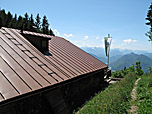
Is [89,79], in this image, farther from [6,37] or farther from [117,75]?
[117,75]

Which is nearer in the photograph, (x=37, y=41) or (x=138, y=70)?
(x=37, y=41)

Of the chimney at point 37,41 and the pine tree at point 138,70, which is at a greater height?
the chimney at point 37,41

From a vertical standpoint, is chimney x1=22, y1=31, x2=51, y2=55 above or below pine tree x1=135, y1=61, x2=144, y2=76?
above

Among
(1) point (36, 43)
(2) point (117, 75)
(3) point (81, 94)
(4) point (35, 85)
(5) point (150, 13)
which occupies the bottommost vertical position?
(2) point (117, 75)

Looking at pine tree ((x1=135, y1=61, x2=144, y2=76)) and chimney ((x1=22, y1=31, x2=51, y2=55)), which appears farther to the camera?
pine tree ((x1=135, y1=61, x2=144, y2=76))

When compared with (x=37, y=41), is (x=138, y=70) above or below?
below

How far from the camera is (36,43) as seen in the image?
10016mm

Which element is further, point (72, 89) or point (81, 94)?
point (81, 94)

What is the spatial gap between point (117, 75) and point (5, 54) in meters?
18.3

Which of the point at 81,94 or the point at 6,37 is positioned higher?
the point at 6,37

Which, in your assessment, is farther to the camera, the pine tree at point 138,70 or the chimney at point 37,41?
the pine tree at point 138,70

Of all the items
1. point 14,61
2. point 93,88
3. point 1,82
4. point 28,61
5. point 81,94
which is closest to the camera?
point 1,82

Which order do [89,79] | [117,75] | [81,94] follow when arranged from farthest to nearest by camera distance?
[117,75] < [89,79] < [81,94]

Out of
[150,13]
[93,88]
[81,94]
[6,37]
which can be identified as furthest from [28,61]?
[150,13]
